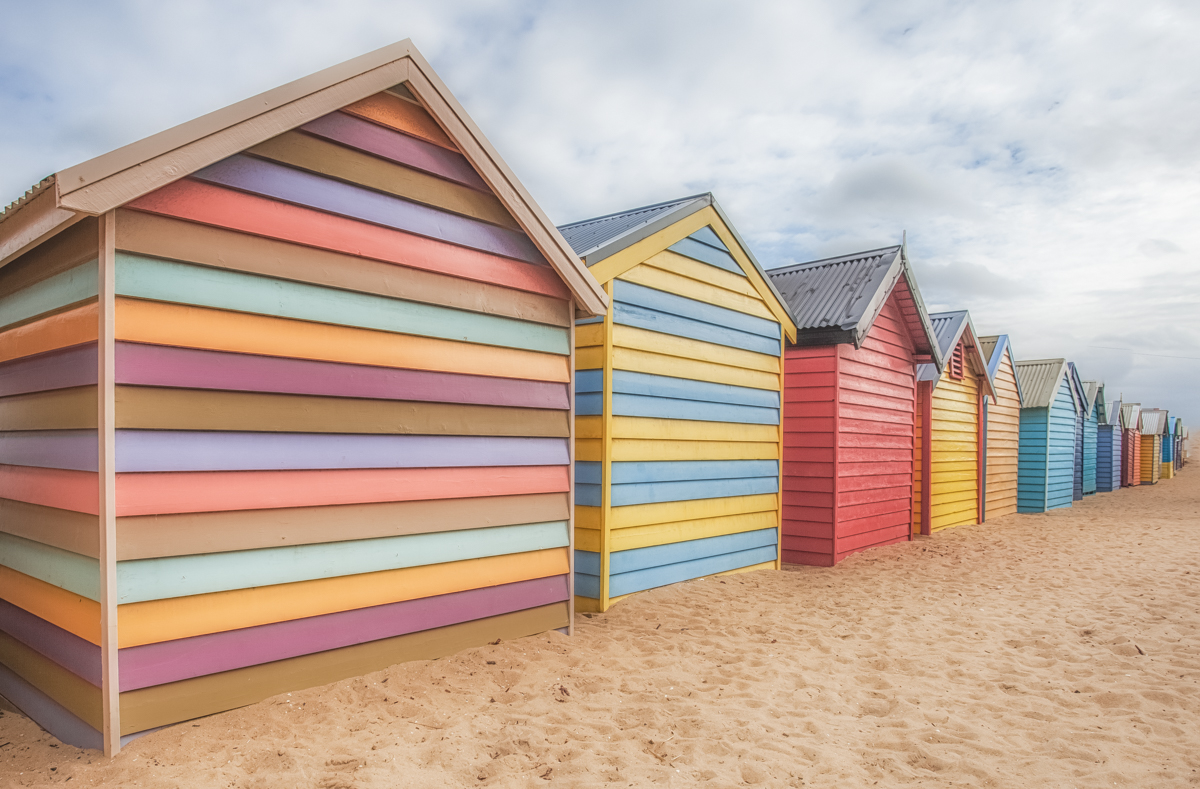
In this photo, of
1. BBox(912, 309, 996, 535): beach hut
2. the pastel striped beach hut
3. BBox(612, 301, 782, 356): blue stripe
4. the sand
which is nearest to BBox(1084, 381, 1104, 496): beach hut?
the pastel striped beach hut

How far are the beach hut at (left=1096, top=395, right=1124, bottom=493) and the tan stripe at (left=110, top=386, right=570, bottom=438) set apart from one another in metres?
30.7

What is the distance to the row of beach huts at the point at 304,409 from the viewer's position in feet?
11.1

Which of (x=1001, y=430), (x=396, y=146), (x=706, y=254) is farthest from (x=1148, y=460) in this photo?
(x=396, y=146)

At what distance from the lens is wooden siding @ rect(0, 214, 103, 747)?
3.38 meters

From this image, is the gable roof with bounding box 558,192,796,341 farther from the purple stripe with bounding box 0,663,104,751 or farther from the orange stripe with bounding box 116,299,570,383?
the purple stripe with bounding box 0,663,104,751

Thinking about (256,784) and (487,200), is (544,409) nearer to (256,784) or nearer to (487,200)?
(487,200)

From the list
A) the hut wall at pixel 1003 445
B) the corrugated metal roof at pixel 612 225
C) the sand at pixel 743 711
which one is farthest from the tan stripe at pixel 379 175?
the hut wall at pixel 1003 445

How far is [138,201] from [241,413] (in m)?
1.17

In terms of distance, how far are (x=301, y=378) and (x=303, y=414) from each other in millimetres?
211

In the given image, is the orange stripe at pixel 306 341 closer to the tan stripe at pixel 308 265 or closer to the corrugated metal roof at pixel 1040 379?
the tan stripe at pixel 308 265

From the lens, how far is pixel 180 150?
348 cm

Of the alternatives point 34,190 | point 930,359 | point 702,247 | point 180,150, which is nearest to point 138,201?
point 180,150

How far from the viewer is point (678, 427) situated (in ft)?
24.3

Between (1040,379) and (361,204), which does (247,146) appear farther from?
(1040,379)
